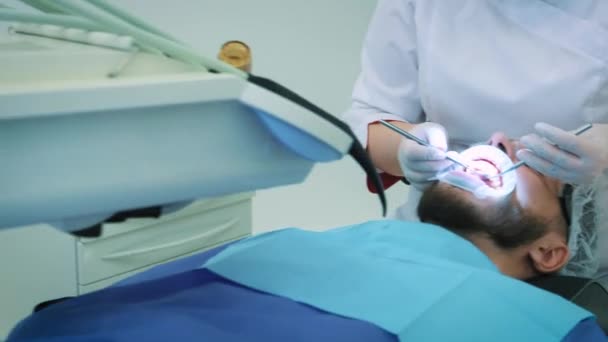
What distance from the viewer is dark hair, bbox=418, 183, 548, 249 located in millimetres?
1432

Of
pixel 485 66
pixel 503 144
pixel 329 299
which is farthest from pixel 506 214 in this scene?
pixel 329 299

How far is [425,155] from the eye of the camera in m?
1.45

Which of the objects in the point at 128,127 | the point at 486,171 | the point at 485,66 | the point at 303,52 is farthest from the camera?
the point at 303,52

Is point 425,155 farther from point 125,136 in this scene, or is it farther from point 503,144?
point 125,136

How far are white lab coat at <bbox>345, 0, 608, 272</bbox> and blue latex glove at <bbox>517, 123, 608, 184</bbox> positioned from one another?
0.46 feet

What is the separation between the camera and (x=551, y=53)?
1473 mm

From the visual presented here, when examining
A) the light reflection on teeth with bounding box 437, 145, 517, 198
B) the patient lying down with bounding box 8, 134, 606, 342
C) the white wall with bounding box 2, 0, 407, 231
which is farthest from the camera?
the white wall with bounding box 2, 0, 407, 231

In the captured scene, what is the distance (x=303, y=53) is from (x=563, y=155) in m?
1.53

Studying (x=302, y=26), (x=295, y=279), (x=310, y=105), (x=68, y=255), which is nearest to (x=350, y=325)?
(x=295, y=279)

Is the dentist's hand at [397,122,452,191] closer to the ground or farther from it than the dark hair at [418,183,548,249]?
farther from it

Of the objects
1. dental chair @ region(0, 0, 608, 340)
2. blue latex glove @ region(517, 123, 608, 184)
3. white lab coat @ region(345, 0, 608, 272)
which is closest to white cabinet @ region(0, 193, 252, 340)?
white lab coat @ region(345, 0, 608, 272)

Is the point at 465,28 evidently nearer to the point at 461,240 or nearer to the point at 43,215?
the point at 461,240

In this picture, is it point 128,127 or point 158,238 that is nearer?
point 128,127

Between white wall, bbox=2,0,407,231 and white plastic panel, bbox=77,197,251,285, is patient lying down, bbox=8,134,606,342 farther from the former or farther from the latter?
white wall, bbox=2,0,407,231
